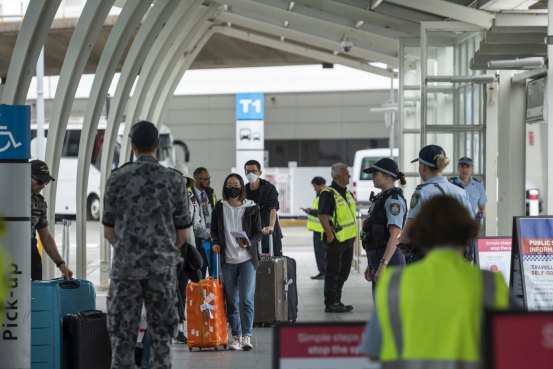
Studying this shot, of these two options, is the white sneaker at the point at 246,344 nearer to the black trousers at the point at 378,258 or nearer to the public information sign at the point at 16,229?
the black trousers at the point at 378,258

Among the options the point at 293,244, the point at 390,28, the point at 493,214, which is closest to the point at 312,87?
the point at 293,244

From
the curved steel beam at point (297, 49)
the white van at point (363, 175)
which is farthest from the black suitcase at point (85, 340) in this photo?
the white van at point (363, 175)

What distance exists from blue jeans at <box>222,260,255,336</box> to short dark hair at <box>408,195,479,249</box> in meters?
5.81

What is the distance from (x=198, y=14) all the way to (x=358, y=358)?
17006 millimetres

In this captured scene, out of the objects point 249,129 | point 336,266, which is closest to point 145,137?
point 336,266

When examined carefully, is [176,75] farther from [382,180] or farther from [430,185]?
[430,185]

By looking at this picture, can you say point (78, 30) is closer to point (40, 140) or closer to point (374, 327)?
point (374, 327)

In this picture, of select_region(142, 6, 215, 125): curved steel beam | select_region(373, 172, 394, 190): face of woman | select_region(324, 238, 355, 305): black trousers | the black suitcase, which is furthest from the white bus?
the black suitcase

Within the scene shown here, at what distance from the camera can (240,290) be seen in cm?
973

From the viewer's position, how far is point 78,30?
37.3 ft

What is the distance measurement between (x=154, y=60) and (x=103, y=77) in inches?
237

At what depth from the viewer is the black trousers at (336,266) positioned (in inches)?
495

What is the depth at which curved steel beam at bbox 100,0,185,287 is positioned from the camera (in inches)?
586

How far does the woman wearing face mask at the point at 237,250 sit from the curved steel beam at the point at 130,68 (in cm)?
522
